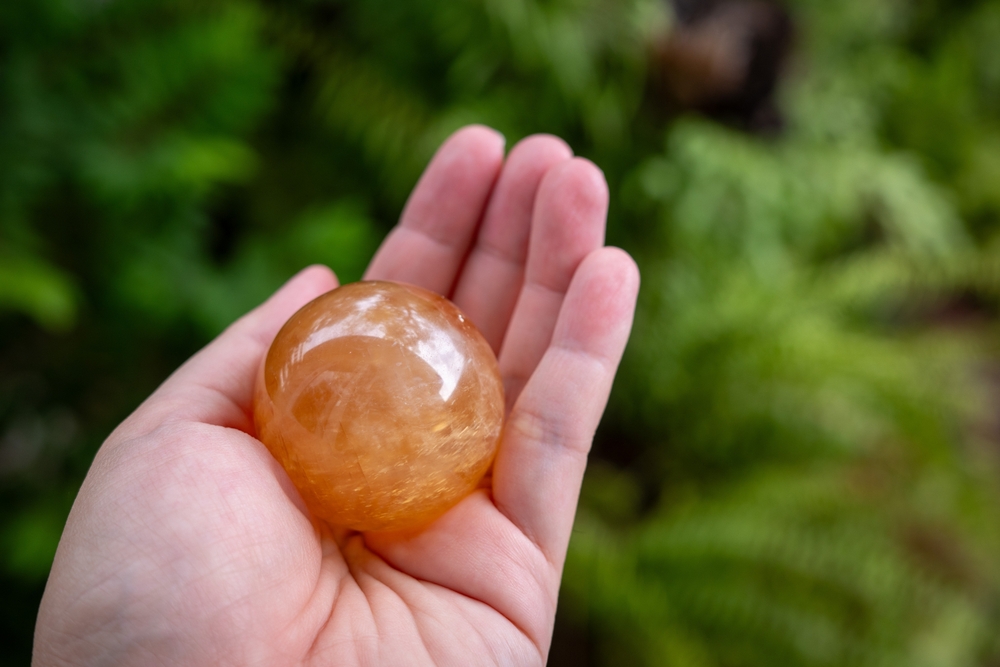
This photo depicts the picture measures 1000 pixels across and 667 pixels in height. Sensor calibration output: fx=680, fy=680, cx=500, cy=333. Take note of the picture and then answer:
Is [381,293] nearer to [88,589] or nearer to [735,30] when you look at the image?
[88,589]

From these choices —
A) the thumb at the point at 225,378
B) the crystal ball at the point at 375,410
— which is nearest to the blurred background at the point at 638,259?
the thumb at the point at 225,378

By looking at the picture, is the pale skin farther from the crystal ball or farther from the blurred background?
the blurred background

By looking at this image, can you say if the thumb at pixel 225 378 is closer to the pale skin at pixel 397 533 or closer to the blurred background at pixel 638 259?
the pale skin at pixel 397 533

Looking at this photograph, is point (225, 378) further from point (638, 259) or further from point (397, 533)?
point (638, 259)

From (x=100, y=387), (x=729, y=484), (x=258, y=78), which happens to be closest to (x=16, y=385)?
(x=100, y=387)

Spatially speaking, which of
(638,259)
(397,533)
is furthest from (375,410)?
(638,259)

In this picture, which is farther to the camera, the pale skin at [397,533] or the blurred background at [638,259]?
the blurred background at [638,259]
